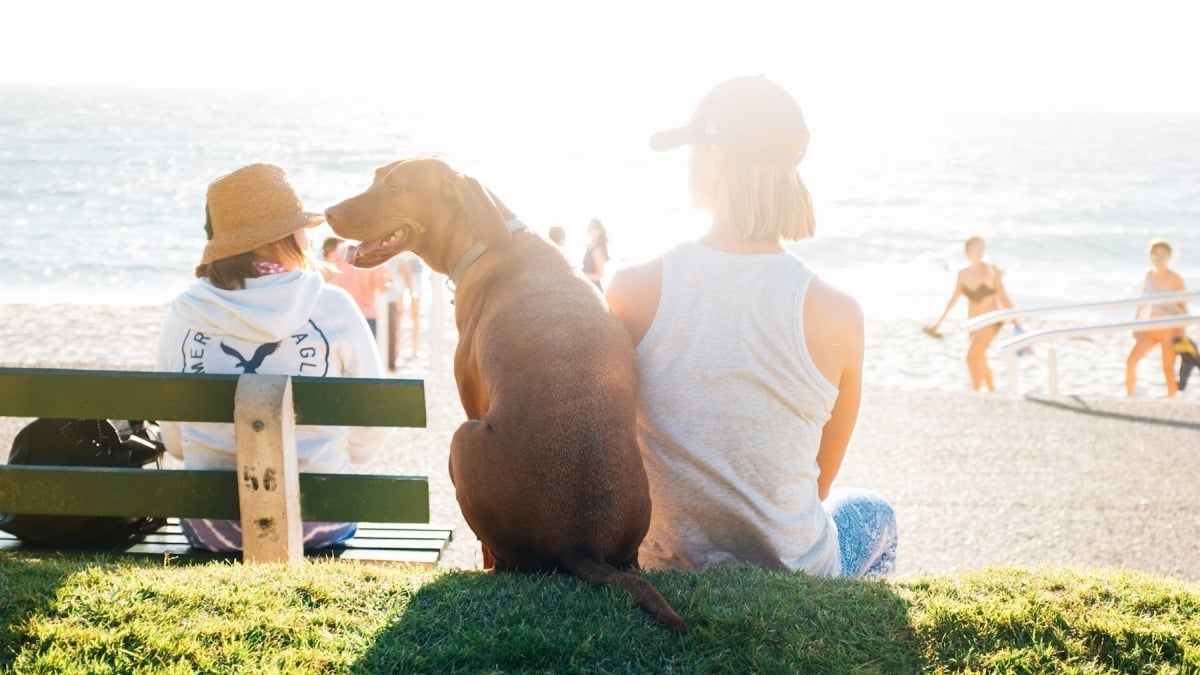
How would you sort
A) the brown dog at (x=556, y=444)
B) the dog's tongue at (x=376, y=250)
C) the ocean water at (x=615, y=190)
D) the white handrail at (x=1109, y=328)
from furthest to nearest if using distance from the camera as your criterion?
1. the ocean water at (x=615, y=190)
2. the white handrail at (x=1109, y=328)
3. the dog's tongue at (x=376, y=250)
4. the brown dog at (x=556, y=444)

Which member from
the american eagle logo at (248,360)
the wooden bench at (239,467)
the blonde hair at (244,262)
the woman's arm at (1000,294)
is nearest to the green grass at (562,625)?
the wooden bench at (239,467)

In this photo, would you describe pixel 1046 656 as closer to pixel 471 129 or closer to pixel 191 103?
pixel 471 129

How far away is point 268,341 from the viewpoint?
3.92 metres

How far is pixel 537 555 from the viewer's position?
10.3 ft

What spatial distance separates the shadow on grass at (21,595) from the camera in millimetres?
2889

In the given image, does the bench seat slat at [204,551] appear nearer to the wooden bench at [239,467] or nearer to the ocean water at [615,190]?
the wooden bench at [239,467]

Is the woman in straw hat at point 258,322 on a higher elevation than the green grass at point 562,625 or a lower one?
higher

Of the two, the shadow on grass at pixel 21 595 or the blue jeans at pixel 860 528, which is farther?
the blue jeans at pixel 860 528

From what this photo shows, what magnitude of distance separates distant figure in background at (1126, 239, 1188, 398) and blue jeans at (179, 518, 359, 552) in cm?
1144

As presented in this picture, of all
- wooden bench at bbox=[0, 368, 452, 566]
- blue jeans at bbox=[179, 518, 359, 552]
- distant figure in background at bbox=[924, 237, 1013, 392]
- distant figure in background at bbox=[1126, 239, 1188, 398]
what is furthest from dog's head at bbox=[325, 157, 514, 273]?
distant figure in background at bbox=[1126, 239, 1188, 398]

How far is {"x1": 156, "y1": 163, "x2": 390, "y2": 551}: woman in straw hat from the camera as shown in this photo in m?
3.87

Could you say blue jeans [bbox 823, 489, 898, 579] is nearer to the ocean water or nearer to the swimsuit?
the ocean water

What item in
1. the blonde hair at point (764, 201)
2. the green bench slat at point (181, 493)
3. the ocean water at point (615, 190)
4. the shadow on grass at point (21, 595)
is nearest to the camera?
the shadow on grass at point (21, 595)

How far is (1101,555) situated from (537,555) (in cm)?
412
